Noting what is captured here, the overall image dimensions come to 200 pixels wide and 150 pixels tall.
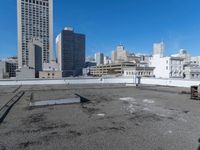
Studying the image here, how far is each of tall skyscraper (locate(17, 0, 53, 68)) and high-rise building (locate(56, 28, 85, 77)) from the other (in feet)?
37.8

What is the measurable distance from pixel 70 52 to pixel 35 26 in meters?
31.1

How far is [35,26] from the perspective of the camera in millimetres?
108250

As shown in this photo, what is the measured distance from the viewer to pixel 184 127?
4.73 metres

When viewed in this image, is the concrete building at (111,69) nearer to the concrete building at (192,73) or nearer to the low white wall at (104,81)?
the concrete building at (192,73)

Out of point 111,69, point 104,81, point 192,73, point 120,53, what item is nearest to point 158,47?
point 120,53

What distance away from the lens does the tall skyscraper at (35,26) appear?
100938 mm

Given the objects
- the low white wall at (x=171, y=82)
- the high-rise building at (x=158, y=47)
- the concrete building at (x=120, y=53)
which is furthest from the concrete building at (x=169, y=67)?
the concrete building at (x=120, y=53)

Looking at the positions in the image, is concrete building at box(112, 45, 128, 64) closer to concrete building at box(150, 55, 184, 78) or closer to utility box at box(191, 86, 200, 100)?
concrete building at box(150, 55, 184, 78)

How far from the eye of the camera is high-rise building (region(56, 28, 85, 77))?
398 feet

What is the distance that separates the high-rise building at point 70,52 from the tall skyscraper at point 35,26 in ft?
37.8

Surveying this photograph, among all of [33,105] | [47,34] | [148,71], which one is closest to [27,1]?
[47,34]

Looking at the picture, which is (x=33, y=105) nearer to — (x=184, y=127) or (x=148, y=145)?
(x=148, y=145)

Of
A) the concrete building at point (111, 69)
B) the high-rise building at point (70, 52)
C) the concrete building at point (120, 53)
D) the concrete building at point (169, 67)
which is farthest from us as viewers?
the concrete building at point (120, 53)

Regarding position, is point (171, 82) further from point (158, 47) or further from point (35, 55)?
point (158, 47)
